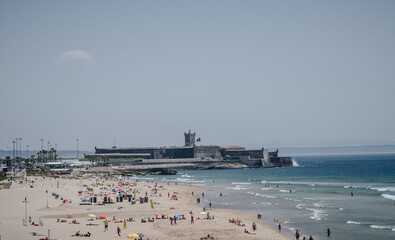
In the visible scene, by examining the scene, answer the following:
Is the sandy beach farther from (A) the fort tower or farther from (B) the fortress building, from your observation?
(A) the fort tower

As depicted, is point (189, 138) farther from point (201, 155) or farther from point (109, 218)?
point (109, 218)

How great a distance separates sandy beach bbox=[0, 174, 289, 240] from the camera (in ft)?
106

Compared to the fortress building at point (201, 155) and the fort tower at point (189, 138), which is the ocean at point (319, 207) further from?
the fort tower at point (189, 138)

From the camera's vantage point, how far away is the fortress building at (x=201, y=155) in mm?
142125

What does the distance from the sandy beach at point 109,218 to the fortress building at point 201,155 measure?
Answer: 87.1 m

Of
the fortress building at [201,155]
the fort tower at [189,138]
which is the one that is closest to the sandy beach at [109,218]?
the fortress building at [201,155]

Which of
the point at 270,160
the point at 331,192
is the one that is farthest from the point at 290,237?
the point at 270,160

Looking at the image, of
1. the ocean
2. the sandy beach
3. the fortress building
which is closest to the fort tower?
the fortress building

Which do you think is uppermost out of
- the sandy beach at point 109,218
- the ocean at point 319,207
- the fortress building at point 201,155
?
the fortress building at point 201,155

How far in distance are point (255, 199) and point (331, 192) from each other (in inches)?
475

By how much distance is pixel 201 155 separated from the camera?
146 m

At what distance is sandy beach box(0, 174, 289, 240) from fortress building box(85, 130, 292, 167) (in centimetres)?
8710

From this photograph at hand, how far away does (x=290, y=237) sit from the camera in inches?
1292

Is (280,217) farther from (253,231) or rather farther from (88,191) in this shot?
(88,191)
